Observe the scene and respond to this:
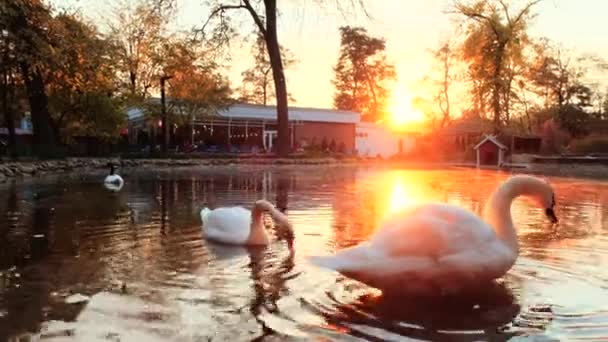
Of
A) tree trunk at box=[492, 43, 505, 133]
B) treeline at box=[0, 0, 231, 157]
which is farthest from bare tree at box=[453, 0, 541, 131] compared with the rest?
treeline at box=[0, 0, 231, 157]

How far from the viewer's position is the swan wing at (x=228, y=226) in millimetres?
8383

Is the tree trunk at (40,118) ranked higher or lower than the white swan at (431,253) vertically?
higher

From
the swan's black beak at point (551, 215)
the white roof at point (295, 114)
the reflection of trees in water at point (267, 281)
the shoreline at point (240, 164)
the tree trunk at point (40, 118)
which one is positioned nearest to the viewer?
the reflection of trees in water at point (267, 281)

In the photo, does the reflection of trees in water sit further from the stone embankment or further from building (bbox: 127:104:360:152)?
building (bbox: 127:104:360:152)

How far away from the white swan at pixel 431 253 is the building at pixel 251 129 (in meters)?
45.5

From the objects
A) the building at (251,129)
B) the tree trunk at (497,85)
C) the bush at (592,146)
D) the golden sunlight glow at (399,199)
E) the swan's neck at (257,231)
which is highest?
the tree trunk at (497,85)

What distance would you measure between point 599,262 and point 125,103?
1420 inches

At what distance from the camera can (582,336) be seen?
454 centimetres

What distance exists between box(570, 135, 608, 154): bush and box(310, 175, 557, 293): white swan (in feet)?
142

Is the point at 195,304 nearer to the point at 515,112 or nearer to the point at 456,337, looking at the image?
the point at 456,337

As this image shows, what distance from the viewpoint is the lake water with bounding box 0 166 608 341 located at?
465 cm

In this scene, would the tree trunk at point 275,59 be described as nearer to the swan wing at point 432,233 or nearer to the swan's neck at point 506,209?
the swan's neck at point 506,209

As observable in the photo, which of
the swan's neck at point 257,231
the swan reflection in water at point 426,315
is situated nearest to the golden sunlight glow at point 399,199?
the swan's neck at point 257,231

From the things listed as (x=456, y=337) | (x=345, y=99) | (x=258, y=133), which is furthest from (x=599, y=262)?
(x=345, y=99)
